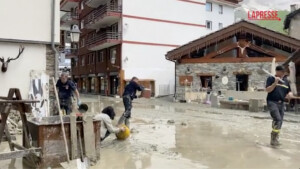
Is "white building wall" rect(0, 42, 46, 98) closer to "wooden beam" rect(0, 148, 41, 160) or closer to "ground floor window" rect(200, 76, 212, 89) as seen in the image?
"wooden beam" rect(0, 148, 41, 160)

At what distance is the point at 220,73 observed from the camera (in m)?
25.6

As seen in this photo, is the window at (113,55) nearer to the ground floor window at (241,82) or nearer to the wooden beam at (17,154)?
the ground floor window at (241,82)

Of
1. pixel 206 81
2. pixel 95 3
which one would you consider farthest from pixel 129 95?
pixel 95 3

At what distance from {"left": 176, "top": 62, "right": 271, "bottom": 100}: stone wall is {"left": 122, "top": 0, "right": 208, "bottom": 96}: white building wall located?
6.72 metres

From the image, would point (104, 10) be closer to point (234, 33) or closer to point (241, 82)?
point (234, 33)

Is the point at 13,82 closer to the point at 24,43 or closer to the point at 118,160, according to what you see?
the point at 24,43

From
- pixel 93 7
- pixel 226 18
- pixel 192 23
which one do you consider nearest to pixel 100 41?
pixel 93 7

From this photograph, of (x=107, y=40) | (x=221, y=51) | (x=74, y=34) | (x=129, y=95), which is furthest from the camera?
(x=107, y=40)

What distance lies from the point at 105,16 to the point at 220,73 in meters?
12.6

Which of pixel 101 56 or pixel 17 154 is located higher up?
pixel 101 56

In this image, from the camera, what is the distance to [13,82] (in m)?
9.69

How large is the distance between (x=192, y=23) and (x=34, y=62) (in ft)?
95.2

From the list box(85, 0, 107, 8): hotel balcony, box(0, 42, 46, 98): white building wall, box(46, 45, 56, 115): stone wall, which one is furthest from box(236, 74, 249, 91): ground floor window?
box(0, 42, 46, 98): white building wall

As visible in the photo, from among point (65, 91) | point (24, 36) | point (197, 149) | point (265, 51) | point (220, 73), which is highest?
point (265, 51)
